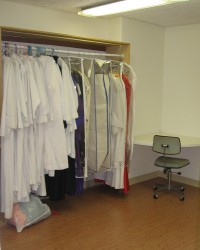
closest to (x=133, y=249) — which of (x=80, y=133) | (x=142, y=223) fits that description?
(x=142, y=223)

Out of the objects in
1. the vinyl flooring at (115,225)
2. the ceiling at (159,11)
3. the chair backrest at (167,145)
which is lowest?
the vinyl flooring at (115,225)

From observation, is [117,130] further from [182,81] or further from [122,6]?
[182,81]

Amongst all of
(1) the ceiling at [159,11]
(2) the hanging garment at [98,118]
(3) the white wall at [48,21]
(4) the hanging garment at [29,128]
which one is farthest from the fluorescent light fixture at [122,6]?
(4) the hanging garment at [29,128]

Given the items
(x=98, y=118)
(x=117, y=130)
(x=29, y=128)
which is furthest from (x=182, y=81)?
(x=29, y=128)

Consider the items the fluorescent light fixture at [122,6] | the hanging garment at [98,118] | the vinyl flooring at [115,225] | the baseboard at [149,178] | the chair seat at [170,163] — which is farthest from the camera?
the baseboard at [149,178]

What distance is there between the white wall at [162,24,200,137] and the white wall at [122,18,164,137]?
0.11 m

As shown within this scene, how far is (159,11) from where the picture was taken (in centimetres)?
403

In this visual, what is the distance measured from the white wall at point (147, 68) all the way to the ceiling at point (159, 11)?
17cm

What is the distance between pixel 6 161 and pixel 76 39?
66.0 inches

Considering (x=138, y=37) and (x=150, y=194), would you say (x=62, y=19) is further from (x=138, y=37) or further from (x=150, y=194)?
(x=150, y=194)

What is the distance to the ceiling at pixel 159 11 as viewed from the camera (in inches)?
142

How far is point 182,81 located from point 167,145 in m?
1.34

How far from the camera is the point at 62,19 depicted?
4148 mm

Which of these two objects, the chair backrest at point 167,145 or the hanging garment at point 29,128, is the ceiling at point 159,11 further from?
the chair backrest at point 167,145
